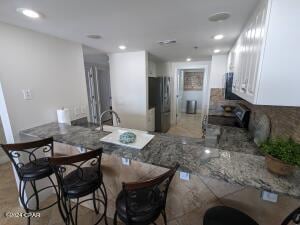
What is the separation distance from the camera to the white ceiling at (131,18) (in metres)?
1.27

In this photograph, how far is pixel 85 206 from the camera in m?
1.93

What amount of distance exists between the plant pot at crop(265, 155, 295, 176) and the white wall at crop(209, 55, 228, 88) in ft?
10.3

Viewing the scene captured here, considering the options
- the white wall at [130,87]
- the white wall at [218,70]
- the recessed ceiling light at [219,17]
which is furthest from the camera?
the white wall at [218,70]

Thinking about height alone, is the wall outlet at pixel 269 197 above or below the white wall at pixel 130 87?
below

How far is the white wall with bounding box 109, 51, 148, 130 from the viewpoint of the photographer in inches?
133

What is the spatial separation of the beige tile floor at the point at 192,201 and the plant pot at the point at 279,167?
0.78ft

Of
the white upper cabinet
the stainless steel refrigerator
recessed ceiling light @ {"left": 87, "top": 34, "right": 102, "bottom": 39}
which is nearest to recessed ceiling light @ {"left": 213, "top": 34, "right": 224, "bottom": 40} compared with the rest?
the white upper cabinet

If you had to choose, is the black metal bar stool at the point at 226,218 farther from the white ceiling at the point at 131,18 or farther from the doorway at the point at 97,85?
the doorway at the point at 97,85

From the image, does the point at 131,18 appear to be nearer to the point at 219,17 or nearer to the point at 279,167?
the point at 219,17

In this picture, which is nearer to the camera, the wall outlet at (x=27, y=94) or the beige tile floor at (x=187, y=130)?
the wall outlet at (x=27, y=94)

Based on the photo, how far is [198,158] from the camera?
1236 millimetres

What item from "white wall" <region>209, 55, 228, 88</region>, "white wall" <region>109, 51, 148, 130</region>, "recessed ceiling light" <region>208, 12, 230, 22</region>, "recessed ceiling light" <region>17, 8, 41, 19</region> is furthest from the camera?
"white wall" <region>209, 55, 228, 88</region>

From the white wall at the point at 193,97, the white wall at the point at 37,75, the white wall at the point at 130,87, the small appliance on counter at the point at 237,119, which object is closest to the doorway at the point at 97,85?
the white wall at the point at 130,87

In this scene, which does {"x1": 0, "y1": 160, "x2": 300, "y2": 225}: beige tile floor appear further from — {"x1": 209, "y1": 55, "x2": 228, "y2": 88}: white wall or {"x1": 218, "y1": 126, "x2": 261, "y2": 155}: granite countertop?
{"x1": 209, "y1": 55, "x2": 228, "y2": 88}: white wall
